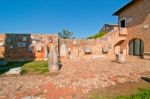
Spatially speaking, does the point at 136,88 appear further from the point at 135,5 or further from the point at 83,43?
the point at 135,5

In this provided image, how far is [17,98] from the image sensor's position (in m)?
4.49

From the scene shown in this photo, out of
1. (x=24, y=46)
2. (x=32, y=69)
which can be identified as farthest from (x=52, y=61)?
(x=24, y=46)

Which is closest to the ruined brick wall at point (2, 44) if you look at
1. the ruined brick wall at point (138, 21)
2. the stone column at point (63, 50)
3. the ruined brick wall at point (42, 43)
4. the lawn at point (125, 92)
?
the ruined brick wall at point (42, 43)

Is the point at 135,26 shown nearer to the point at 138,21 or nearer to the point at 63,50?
the point at 138,21

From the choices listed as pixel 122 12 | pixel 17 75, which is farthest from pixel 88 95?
pixel 122 12

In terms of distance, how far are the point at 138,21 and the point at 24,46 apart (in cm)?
1291

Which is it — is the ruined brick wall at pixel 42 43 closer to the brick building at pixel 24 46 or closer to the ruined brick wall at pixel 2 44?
the brick building at pixel 24 46

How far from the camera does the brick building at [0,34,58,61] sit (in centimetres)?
1444

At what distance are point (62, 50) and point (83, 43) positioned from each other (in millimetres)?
2585

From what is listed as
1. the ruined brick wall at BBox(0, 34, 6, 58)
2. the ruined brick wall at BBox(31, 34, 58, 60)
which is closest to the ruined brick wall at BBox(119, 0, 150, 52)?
the ruined brick wall at BBox(31, 34, 58, 60)

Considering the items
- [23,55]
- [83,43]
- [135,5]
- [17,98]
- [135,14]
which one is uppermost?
[135,5]

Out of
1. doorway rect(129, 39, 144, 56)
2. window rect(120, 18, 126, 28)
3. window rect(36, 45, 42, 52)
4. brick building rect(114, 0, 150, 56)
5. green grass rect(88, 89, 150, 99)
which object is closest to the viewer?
green grass rect(88, 89, 150, 99)

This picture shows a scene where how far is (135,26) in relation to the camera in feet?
53.7

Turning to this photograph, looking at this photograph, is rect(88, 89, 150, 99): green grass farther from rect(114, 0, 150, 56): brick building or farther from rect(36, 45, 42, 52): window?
rect(114, 0, 150, 56): brick building
